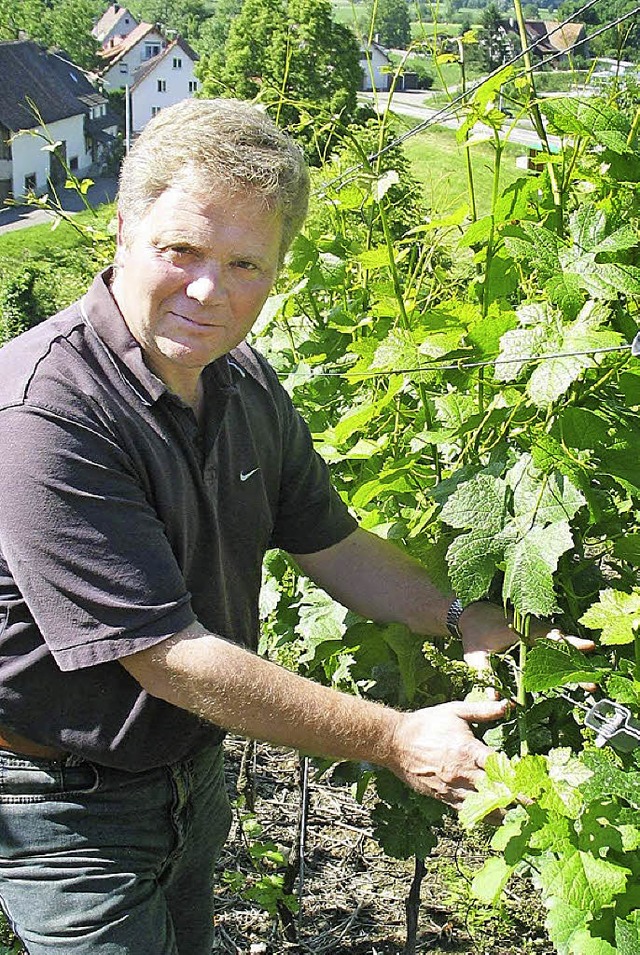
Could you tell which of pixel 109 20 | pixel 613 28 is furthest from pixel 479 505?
pixel 109 20

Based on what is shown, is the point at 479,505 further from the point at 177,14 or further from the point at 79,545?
the point at 177,14

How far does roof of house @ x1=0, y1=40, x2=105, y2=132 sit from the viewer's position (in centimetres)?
4634

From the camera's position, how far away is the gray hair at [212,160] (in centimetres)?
174

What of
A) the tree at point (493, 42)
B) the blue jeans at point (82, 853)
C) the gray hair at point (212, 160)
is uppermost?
the tree at point (493, 42)

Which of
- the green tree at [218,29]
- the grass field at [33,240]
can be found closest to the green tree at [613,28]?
the grass field at [33,240]

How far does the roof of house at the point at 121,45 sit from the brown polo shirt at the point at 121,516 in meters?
64.4

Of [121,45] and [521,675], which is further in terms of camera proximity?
[121,45]

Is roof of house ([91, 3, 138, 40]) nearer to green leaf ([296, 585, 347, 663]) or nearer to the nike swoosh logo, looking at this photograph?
green leaf ([296, 585, 347, 663])

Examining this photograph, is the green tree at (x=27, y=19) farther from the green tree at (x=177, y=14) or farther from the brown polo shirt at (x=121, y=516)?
the brown polo shirt at (x=121, y=516)

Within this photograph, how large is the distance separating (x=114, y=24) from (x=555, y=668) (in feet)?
262

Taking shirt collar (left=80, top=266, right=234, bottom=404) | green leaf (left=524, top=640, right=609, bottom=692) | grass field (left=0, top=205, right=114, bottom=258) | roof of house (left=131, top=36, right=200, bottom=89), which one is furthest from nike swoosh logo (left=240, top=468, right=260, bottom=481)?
roof of house (left=131, top=36, right=200, bottom=89)

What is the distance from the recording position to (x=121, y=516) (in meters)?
1.69

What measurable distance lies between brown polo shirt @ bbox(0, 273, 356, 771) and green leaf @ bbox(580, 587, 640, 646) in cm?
59

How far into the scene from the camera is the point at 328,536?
2.22 meters
